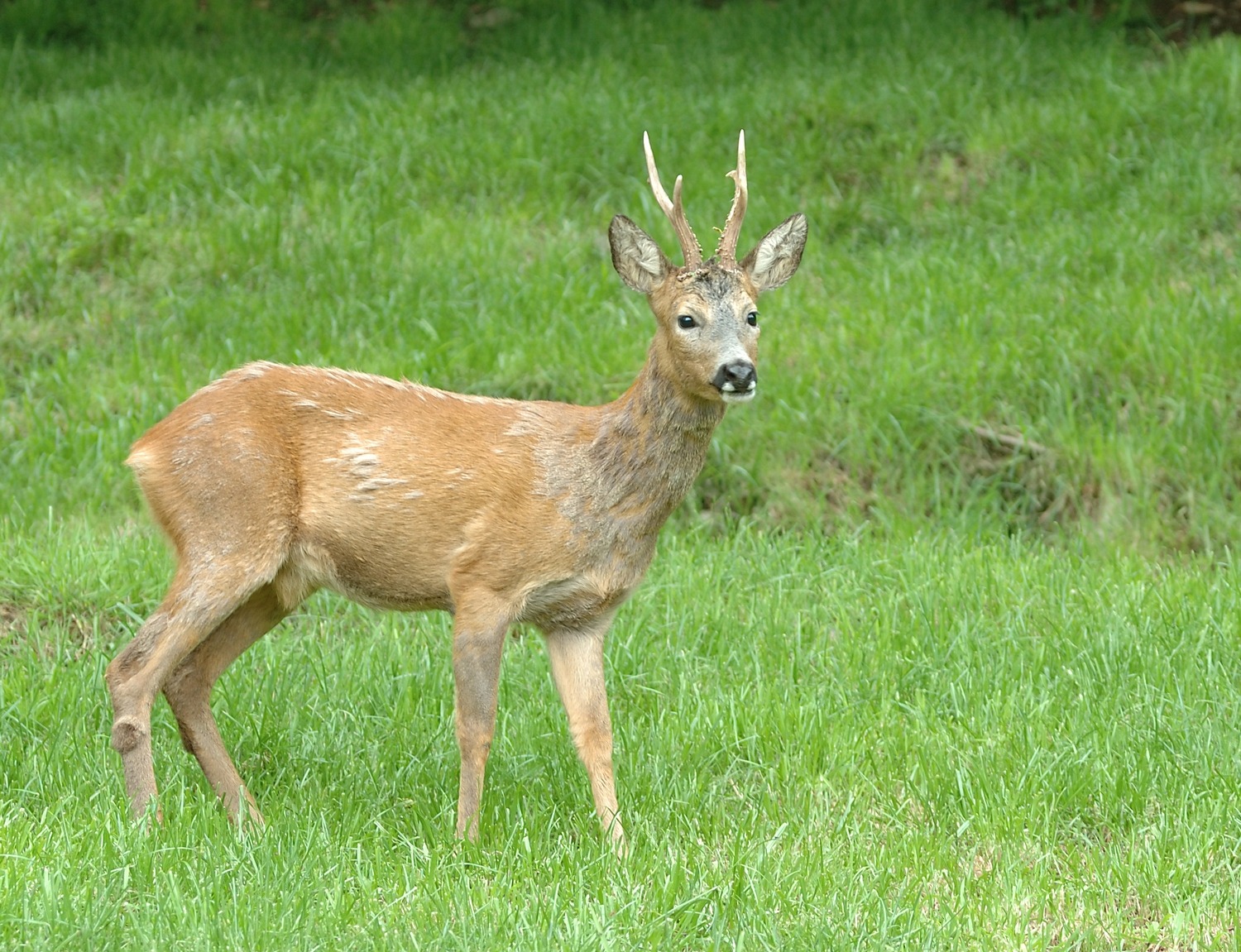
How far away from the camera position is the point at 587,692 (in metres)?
5.18

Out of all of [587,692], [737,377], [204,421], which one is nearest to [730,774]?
[587,692]

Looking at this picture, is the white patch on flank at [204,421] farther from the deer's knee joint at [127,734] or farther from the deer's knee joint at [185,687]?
the deer's knee joint at [127,734]

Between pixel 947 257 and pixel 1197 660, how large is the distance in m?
3.94

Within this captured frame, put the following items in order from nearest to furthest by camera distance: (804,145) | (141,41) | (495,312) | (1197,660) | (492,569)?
(492,569) < (1197,660) < (495,312) < (804,145) < (141,41)

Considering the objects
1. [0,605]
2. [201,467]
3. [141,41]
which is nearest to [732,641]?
[201,467]

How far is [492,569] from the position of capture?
4.98m

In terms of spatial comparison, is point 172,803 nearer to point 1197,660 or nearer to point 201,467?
point 201,467

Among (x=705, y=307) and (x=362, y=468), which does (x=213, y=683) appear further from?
(x=705, y=307)

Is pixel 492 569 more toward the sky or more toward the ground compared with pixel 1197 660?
more toward the sky

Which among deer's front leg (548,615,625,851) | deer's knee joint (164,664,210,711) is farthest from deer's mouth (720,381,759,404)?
deer's knee joint (164,664,210,711)

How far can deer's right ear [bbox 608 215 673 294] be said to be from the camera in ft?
16.9

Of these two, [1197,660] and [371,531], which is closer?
[371,531]

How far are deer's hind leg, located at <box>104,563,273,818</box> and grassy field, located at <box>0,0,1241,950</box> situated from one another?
0.15 meters

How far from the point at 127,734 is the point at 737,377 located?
2.01 m
